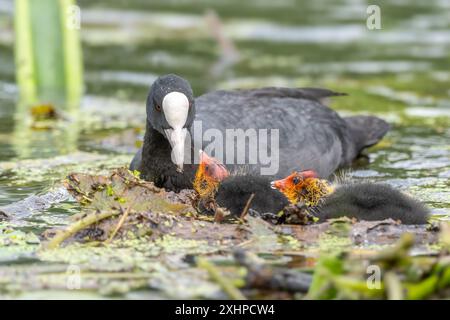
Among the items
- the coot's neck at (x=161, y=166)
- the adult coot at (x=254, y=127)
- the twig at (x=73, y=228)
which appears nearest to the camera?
the twig at (x=73, y=228)

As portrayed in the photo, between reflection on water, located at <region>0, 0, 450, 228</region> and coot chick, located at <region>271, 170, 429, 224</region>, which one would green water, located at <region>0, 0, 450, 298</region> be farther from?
coot chick, located at <region>271, 170, 429, 224</region>

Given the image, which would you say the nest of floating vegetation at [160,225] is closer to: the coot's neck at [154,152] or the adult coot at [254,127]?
the adult coot at [254,127]

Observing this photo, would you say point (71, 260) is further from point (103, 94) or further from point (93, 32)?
point (93, 32)

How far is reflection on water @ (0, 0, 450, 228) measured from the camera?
6492 millimetres

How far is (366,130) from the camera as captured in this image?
695cm

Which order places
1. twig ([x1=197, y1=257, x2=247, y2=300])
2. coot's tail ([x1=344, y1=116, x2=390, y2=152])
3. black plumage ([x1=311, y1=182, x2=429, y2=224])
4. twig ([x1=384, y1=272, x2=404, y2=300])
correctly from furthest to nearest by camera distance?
coot's tail ([x1=344, y1=116, x2=390, y2=152])
black plumage ([x1=311, y1=182, x2=429, y2=224])
twig ([x1=197, y1=257, x2=247, y2=300])
twig ([x1=384, y1=272, x2=404, y2=300])

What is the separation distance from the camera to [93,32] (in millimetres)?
12391

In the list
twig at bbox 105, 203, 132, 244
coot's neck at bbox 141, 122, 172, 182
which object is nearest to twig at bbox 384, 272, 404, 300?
twig at bbox 105, 203, 132, 244

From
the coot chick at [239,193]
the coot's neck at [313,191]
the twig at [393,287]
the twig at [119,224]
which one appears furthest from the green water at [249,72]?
the twig at [393,287]

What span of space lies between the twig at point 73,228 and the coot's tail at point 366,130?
2.93 metres

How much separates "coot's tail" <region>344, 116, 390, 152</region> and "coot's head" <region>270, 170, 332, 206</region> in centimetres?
193

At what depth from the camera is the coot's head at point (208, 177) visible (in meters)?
4.97
